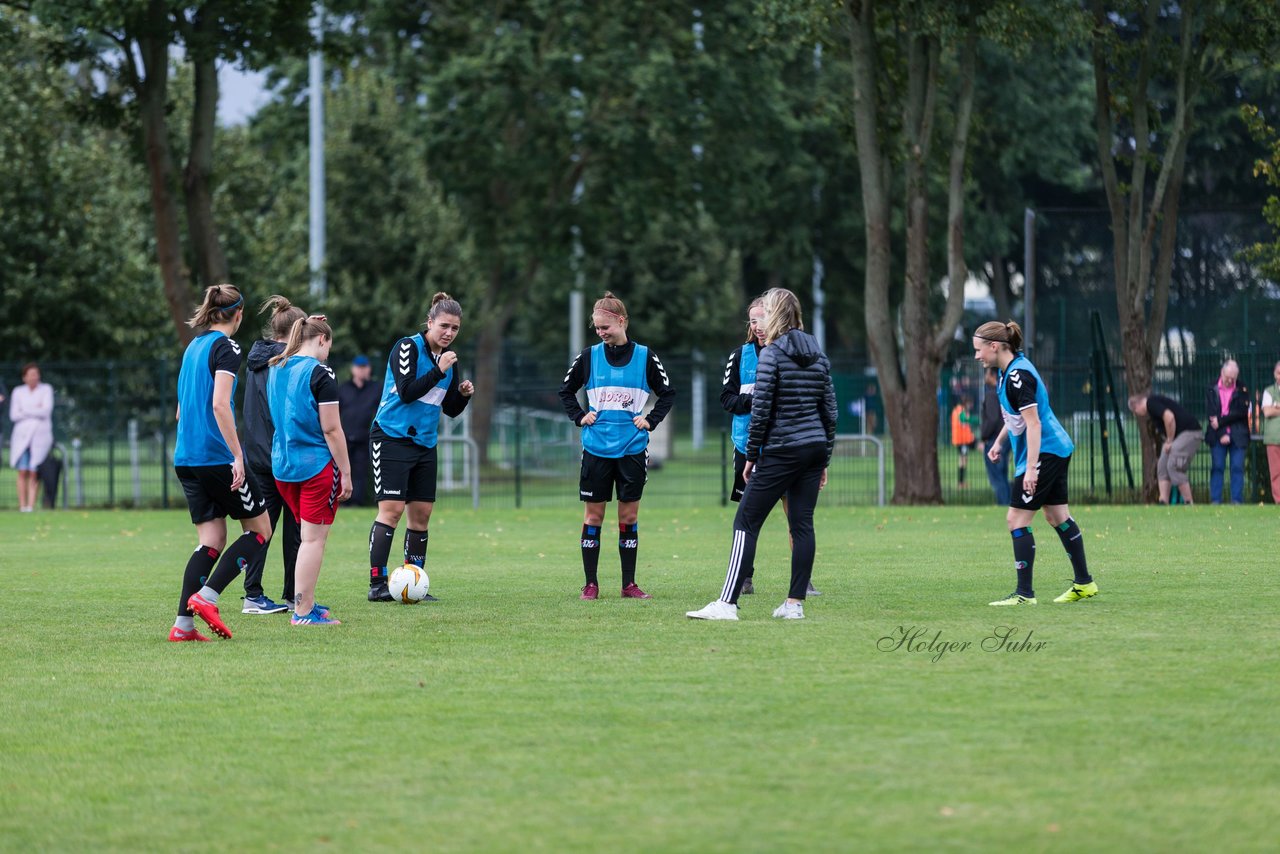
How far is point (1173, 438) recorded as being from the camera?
2180 centimetres

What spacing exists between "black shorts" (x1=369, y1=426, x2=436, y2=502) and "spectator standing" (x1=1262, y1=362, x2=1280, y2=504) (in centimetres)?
1342

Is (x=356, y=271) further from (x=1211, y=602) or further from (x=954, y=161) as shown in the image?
(x=1211, y=602)

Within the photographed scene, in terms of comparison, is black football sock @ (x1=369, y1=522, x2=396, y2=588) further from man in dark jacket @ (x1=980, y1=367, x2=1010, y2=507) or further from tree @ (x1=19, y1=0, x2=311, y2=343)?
tree @ (x1=19, y1=0, x2=311, y2=343)

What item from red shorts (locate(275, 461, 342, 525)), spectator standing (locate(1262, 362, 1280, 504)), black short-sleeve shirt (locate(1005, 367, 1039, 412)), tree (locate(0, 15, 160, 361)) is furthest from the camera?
tree (locate(0, 15, 160, 361))

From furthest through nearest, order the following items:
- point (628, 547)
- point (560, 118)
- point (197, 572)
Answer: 1. point (560, 118)
2. point (628, 547)
3. point (197, 572)

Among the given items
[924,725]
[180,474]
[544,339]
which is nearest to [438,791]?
[924,725]

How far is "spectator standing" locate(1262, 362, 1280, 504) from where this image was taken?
68.2 feet

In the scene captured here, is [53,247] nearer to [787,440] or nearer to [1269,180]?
[1269,180]

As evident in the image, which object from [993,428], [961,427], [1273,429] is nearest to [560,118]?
[961,427]

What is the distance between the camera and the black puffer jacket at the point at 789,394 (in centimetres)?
937

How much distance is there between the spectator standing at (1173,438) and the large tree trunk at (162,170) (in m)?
13.3

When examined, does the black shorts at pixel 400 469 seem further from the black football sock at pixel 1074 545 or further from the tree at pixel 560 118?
the tree at pixel 560 118

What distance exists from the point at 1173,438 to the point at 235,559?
15.3 metres
